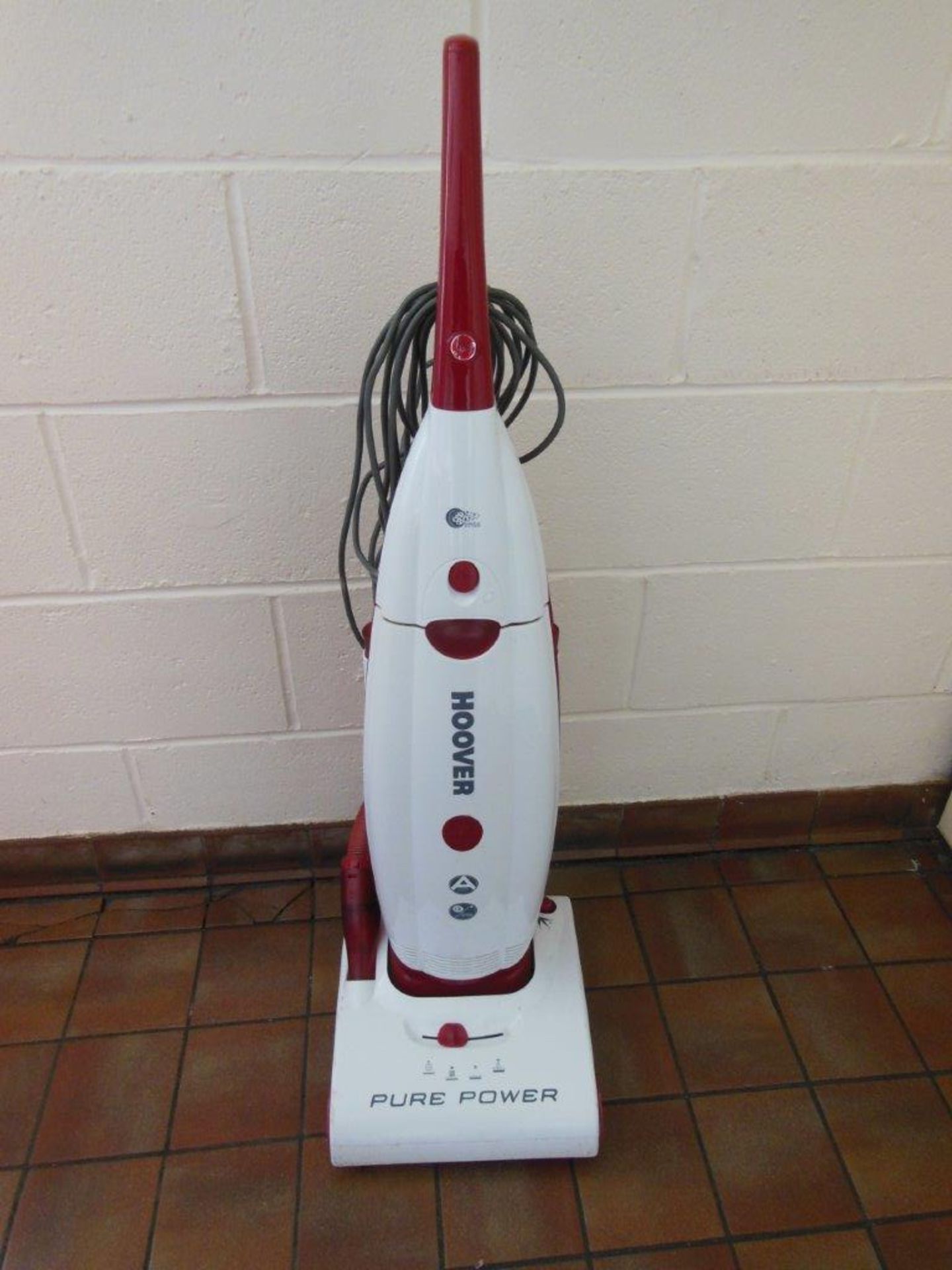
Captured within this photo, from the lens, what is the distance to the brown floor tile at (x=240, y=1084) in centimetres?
110

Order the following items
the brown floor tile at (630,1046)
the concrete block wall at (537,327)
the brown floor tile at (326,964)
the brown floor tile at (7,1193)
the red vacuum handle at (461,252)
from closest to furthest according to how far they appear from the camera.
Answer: the red vacuum handle at (461,252)
the concrete block wall at (537,327)
the brown floor tile at (7,1193)
the brown floor tile at (630,1046)
the brown floor tile at (326,964)

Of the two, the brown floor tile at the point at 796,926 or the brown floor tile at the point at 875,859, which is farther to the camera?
the brown floor tile at the point at 875,859

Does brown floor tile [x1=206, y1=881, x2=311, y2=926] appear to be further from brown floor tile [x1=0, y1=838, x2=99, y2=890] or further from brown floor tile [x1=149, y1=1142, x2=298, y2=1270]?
brown floor tile [x1=149, y1=1142, x2=298, y2=1270]

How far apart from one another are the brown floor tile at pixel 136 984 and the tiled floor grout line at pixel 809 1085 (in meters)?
0.83

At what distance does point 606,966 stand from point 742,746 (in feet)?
1.33

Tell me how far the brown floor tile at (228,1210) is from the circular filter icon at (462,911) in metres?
0.37

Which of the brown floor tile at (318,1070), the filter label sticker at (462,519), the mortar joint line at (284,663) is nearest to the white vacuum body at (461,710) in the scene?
the filter label sticker at (462,519)

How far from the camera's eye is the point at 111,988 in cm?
126

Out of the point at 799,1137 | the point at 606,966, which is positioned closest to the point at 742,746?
the point at 606,966

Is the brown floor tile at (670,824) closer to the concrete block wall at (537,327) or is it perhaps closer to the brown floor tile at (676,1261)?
the concrete block wall at (537,327)

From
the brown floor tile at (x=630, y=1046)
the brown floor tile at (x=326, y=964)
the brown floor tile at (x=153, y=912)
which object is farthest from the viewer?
the brown floor tile at (x=153, y=912)

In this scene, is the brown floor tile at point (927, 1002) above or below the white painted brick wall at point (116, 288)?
below

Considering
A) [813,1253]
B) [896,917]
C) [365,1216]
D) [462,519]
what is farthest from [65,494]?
[896,917]

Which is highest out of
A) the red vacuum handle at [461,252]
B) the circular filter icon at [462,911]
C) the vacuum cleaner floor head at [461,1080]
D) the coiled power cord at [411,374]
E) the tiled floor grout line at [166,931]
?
the red vacuum handle at [461,252]
